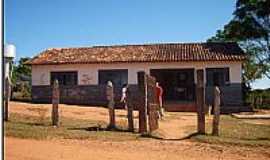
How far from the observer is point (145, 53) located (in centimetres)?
2766

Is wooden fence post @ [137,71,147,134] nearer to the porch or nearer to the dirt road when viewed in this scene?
the dirt road

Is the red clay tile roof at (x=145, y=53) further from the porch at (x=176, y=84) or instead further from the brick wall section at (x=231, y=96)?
the brick wall section at (x=231, y=96)

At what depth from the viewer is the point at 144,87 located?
12.2 meters

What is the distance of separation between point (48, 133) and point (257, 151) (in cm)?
504

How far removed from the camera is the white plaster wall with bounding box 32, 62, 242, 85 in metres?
25.3

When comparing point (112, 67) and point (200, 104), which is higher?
point (112, 67)

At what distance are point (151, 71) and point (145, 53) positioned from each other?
1.69 metres

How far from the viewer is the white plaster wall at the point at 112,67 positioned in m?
25.3

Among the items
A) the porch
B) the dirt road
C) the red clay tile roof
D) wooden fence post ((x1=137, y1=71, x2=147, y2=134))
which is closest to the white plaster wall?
the red clay tile roof

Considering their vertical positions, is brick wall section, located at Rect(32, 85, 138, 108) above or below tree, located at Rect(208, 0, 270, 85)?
below

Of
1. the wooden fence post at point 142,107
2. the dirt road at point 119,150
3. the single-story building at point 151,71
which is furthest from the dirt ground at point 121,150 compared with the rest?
the single-story building at point 151,71

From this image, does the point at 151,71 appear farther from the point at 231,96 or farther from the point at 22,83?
the point at 22,83

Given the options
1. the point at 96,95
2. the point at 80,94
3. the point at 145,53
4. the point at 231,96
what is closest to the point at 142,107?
the point at 231,96

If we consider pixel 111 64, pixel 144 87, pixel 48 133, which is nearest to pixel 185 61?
pixel 111 64
